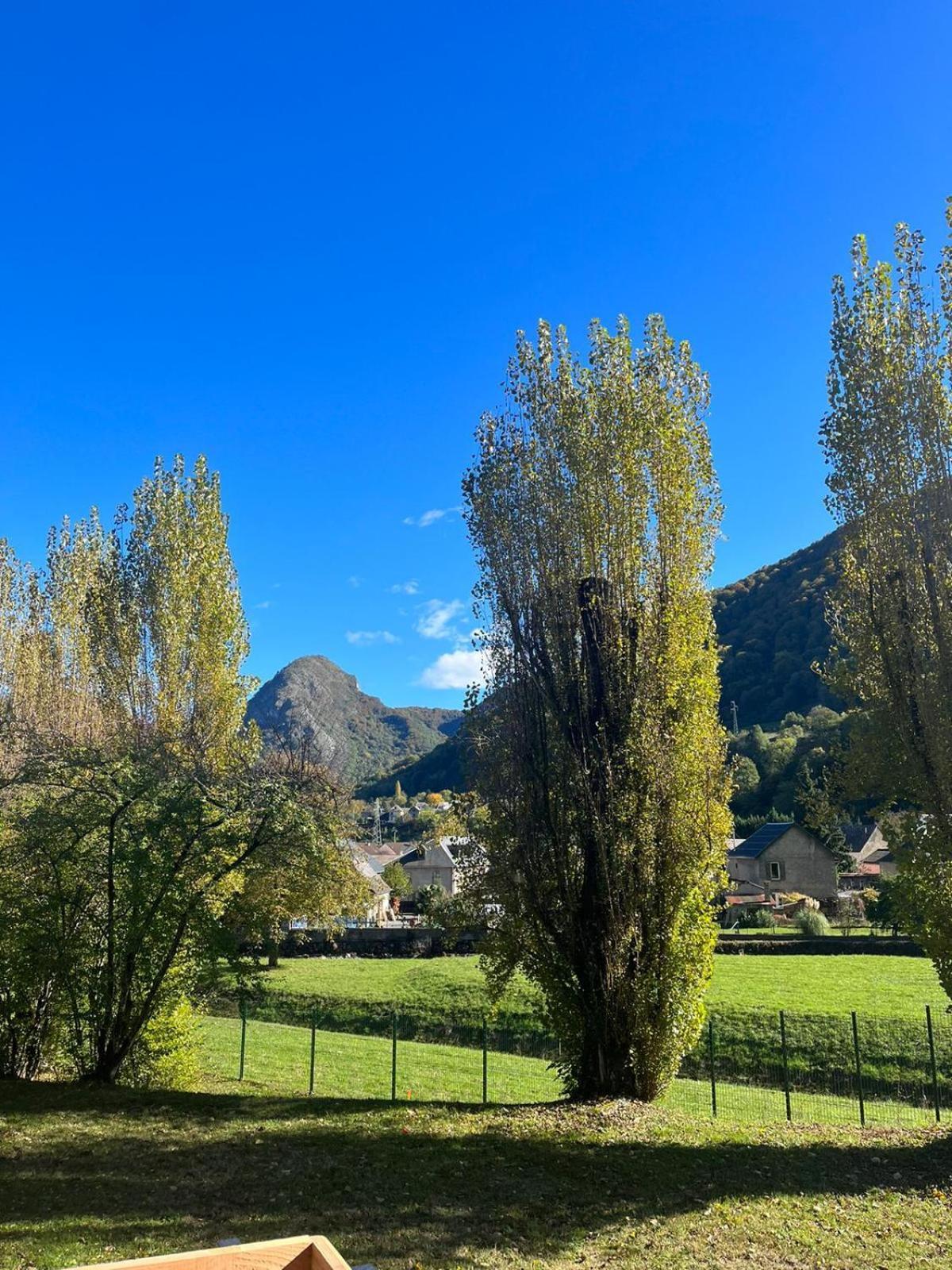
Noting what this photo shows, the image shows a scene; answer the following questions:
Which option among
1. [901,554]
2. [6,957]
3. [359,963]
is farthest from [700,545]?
[359,963]

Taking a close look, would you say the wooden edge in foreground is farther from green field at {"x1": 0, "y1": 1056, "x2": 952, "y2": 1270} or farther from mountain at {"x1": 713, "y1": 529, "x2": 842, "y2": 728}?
mountain at {"x1": 713, "y1": 529, "x2": 842, "y2": 728}

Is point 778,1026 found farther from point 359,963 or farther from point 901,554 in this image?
point 359,963

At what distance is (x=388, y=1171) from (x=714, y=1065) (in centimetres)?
1041

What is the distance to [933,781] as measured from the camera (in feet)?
35.2

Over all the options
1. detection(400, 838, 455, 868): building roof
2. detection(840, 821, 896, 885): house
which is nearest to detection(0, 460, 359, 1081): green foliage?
detection(400, 838, 455, 868): building roof

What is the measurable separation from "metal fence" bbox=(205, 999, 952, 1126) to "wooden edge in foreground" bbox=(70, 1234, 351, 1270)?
12.4 metres

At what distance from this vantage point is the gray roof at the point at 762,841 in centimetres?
5728

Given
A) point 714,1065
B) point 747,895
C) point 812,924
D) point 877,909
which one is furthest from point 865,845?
point 714,1065

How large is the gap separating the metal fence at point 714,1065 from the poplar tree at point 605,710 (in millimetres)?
3958

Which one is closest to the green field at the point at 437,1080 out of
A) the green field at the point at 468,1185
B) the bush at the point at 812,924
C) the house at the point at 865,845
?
the green field at the point at 468,1185

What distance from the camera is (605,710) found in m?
11.9

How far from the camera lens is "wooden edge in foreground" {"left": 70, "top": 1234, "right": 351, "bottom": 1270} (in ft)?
8.14

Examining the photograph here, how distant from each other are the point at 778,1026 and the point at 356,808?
26953 millimetres

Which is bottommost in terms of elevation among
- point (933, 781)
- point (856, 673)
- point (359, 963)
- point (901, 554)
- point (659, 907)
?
point (359, 963)
